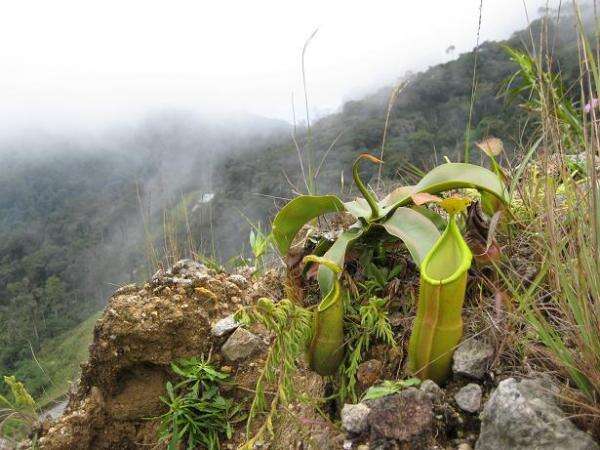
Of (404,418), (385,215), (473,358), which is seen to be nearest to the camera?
(404,418)

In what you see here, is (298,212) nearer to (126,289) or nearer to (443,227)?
(443,227)

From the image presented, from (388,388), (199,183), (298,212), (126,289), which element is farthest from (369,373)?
(199,183)

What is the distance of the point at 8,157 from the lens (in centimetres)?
9219

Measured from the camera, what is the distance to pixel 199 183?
42.3ft

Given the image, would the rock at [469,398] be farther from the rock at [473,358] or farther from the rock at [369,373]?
the rock at [369,373]

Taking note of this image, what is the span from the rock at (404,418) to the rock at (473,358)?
0.17 meters

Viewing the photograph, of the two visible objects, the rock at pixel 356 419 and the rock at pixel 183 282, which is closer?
the rock at pixel 356 419

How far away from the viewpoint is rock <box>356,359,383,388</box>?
138cm

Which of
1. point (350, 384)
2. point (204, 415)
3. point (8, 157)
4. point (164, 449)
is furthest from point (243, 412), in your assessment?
point (8, 157)

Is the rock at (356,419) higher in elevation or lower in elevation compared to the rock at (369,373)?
higher

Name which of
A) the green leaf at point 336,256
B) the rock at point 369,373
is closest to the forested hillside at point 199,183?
the green leaf at point 336,256

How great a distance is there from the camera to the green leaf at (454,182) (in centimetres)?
148

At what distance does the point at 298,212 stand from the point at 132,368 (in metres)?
0.87

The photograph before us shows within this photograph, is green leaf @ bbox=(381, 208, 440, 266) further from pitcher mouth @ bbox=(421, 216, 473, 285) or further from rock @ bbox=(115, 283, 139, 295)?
rock @ bbox=(115, 283, 139, 295)
